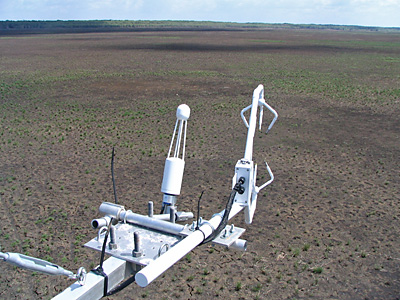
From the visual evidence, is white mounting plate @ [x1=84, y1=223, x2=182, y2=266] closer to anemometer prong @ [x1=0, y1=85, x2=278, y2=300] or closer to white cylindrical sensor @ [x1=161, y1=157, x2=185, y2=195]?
anemometer prong @ [x1=0, y1=85, x2=278, y2=300]

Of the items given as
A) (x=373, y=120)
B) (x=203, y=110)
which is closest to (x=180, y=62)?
(x=203, y=110)

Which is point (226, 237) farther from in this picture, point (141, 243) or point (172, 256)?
point (172, 256)

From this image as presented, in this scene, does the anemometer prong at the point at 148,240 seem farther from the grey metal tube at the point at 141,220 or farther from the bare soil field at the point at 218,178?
the bare soil field at the point at 218,178

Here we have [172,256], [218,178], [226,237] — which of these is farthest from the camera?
[218,178]

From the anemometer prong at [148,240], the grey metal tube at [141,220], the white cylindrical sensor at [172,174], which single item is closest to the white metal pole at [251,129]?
the anemometer prong at [148,240]

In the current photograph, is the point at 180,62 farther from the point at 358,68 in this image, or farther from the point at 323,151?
the point at 323,151

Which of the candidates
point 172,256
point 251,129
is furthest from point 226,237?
point 251,129
